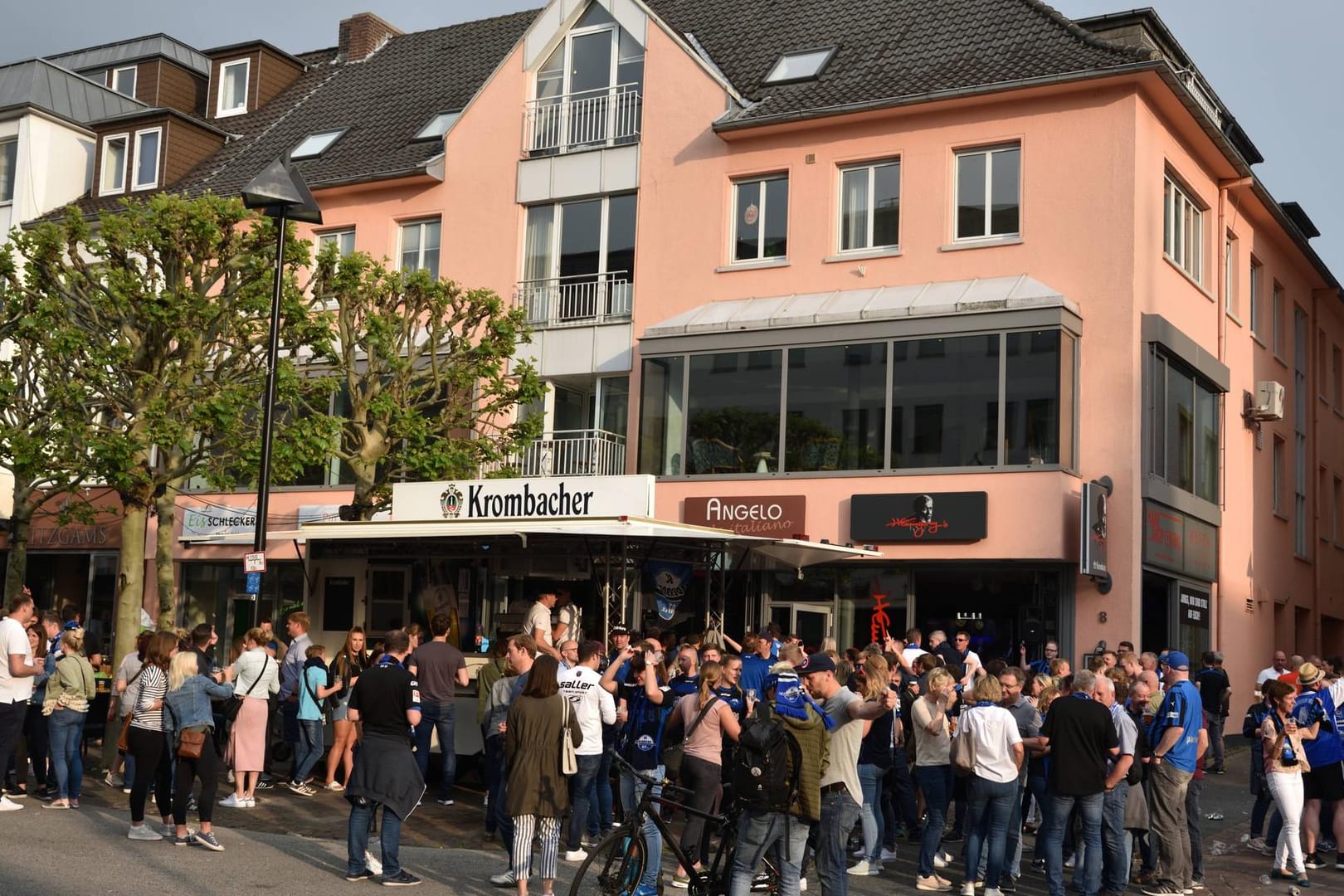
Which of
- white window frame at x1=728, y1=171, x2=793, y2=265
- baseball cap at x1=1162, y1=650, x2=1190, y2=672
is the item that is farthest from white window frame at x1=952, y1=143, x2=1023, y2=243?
baseball cap at x1=1162, y1=650, x2=1190, y2=672

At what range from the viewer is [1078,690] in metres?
11.4

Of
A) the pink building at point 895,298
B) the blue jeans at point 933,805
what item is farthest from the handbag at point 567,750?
the pink building at point 895,298

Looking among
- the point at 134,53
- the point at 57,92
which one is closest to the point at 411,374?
the point at 57,92

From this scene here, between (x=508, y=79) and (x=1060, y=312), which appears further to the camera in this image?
(x=508, y=79)

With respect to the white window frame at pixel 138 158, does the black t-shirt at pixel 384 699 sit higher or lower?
lower

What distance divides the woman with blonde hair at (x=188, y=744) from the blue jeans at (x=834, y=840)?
4954mm

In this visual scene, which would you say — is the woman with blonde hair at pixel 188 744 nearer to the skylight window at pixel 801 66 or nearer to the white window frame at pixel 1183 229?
the white window frame at pixel 1183 229

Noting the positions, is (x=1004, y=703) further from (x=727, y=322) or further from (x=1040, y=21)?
(x=1040, y=21)

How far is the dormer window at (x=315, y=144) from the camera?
99.1 feet

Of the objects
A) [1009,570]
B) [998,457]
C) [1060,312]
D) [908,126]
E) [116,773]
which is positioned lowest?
[116,773]

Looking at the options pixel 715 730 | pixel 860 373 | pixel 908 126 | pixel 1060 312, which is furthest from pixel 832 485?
pixel 715 730

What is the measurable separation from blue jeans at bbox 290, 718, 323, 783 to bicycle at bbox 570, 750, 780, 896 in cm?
662

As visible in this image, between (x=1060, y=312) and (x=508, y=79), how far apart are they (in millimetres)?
11117

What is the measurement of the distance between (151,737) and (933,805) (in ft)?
20.1
